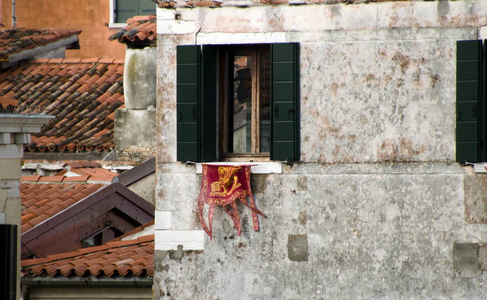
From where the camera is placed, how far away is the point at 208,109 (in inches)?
524

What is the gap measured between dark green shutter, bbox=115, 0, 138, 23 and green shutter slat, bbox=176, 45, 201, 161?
1283 centimetres

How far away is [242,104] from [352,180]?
1567 millimetres

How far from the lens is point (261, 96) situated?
44.2 ft

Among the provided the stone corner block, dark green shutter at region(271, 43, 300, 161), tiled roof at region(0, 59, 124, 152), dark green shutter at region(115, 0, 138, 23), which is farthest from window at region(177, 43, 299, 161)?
dark green shutter at region(115, 0, 138, 23)

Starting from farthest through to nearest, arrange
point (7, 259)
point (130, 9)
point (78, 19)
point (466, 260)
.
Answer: point (78, 19)
point (130, 9)
point (7, 259)
point (466, 260)

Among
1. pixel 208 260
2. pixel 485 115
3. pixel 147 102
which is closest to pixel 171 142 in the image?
pixel 208 260

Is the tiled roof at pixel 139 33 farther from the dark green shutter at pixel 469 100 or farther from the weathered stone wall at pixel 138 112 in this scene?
the dark green shutter at pixel 469 100

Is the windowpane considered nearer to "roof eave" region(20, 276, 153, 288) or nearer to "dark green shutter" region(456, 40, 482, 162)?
"roof eave" region(20, 276, 153, 288)

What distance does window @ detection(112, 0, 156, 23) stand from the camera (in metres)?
25.7

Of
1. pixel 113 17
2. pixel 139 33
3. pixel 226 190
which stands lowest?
pixel 226 190

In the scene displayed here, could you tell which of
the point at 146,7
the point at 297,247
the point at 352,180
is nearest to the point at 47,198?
the point at 297,247

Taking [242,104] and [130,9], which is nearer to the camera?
[242,104]

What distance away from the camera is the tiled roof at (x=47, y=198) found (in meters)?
16.6

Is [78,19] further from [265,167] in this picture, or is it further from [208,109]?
[265,167]
